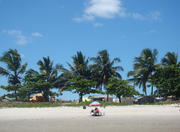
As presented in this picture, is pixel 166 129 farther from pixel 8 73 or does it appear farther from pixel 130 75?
pixel 8 73

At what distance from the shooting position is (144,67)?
37.1m

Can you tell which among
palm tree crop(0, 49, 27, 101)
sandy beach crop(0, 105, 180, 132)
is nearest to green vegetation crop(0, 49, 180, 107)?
palm tree crop(0, 49, 27, 101)

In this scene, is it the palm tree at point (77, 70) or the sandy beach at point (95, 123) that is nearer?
the sandy beach at point (95, 123)

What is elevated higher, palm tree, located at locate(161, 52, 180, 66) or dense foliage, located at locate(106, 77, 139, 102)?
palm tree, located at locate(161, 52, 180, 66)

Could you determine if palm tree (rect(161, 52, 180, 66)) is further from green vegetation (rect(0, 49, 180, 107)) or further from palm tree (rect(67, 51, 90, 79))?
palm tree (rect(67, 51, 90, 79))

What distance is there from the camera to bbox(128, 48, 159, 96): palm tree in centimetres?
3706

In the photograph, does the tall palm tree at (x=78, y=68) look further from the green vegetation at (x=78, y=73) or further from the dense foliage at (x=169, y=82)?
the dense foliage at (x=169, y=82)

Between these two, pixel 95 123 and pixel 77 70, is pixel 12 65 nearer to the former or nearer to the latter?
pixel 77 70

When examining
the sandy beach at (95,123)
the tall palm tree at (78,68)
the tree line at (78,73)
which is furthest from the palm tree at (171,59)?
the sandy beach at (95,123)

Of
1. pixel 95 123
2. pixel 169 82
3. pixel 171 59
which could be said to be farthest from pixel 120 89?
pixel 95 123

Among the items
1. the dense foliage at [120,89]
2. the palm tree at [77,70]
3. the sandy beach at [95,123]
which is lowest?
the sandy beach at [95,123]

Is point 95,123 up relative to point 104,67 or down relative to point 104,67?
down

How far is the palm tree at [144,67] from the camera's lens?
3706 cm

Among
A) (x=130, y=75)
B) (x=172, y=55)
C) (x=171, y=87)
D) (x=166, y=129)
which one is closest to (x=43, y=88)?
(x=130, y=75)
